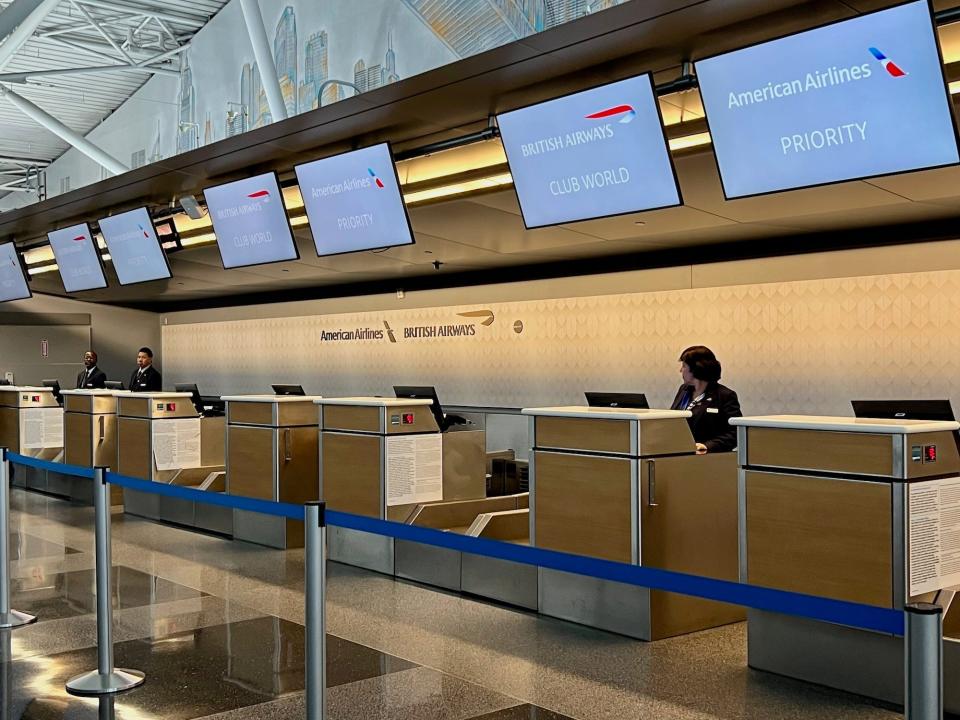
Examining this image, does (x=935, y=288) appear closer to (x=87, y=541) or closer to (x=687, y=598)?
(x=687, y=598)

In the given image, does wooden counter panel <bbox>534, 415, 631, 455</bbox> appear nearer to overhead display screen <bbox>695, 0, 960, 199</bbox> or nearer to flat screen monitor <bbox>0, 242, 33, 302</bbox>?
overhead display screen <bbox>695, 0, 960, 199</bbox>

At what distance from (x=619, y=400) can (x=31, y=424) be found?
888cm

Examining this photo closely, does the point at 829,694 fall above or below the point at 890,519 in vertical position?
below

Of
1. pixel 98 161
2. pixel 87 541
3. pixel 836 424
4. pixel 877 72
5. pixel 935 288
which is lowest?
pixel 87 541

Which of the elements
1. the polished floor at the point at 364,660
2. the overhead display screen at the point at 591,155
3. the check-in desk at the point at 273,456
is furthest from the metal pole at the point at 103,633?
the check-in desk at the point at 273,456

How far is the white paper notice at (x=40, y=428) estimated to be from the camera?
1249 centimetres

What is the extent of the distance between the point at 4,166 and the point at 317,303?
4668 millimetres

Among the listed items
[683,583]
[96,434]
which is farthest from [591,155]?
[96,434]

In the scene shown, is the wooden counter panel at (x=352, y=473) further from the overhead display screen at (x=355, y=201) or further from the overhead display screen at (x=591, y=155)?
the overhead display screen at (x=591, y=155)

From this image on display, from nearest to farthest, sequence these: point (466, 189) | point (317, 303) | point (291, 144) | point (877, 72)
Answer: point (877, 72) < point (291, 144) < point (466, 189) < point (317, 303)

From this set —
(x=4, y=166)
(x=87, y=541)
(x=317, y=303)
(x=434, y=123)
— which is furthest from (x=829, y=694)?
(x=4, y=166)

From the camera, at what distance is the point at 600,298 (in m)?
10.5

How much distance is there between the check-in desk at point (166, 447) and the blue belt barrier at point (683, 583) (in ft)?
20.7

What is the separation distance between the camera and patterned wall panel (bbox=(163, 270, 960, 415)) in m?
7.89
